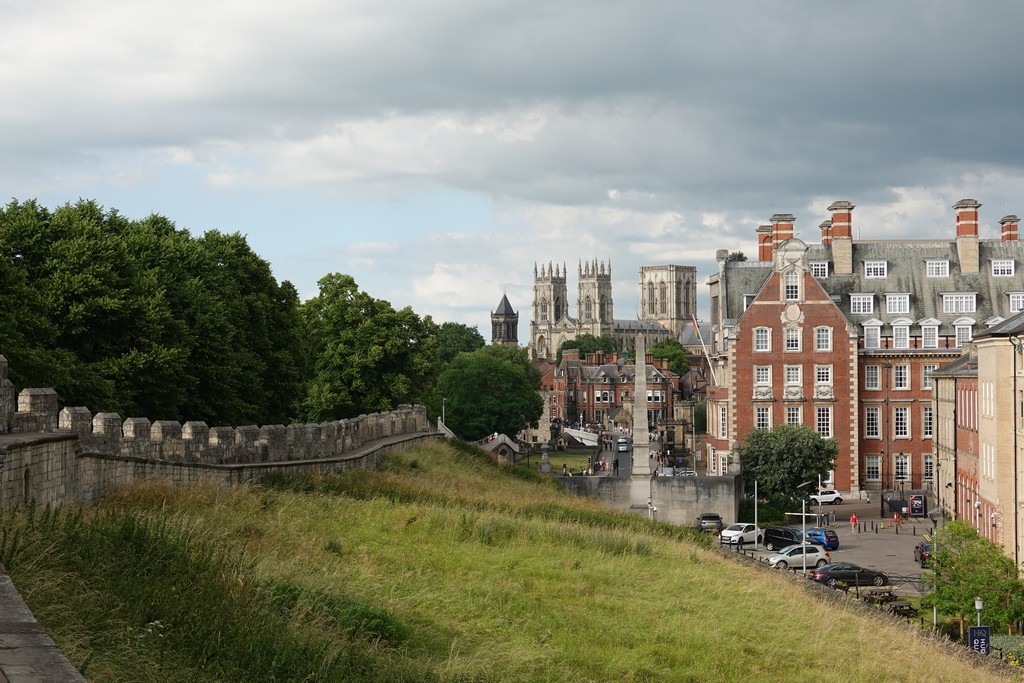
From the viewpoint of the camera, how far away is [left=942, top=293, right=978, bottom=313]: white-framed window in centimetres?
7781

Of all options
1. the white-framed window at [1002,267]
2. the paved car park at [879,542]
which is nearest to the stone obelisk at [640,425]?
the paved car park at [879,542]

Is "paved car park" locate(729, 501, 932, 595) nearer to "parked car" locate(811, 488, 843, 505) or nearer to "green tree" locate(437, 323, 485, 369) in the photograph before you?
"parked car" locate(811, 488, 843, 505)

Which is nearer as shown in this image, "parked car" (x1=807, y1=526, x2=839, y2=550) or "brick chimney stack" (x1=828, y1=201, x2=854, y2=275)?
"parked car" (x1=807, y1=526, x2=839, y2=550)

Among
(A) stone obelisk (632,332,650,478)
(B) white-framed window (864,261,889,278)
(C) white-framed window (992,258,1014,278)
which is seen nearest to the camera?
(A) stone obelisk (632,332,650,478)

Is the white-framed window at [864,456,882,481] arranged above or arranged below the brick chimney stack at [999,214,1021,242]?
below

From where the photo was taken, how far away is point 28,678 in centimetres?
693

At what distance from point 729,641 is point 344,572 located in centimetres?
628

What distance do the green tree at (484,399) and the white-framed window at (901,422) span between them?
46.1 meters

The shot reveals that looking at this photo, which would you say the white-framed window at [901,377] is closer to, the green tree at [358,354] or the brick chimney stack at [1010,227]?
the brick chimney stack at [1010,227]

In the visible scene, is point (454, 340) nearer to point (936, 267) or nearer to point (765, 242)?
point (765, 242)

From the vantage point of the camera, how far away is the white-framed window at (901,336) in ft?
255

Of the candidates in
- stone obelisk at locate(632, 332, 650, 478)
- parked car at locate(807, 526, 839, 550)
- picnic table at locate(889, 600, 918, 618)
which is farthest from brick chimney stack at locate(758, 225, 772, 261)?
picnic table at locate(889, 600, 918, 618)

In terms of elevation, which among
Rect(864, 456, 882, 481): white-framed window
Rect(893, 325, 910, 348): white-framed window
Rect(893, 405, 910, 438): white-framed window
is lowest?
Rect(864, 456, 882, 481): white-framed window

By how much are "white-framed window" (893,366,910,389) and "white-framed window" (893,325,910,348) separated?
4.34 ft
